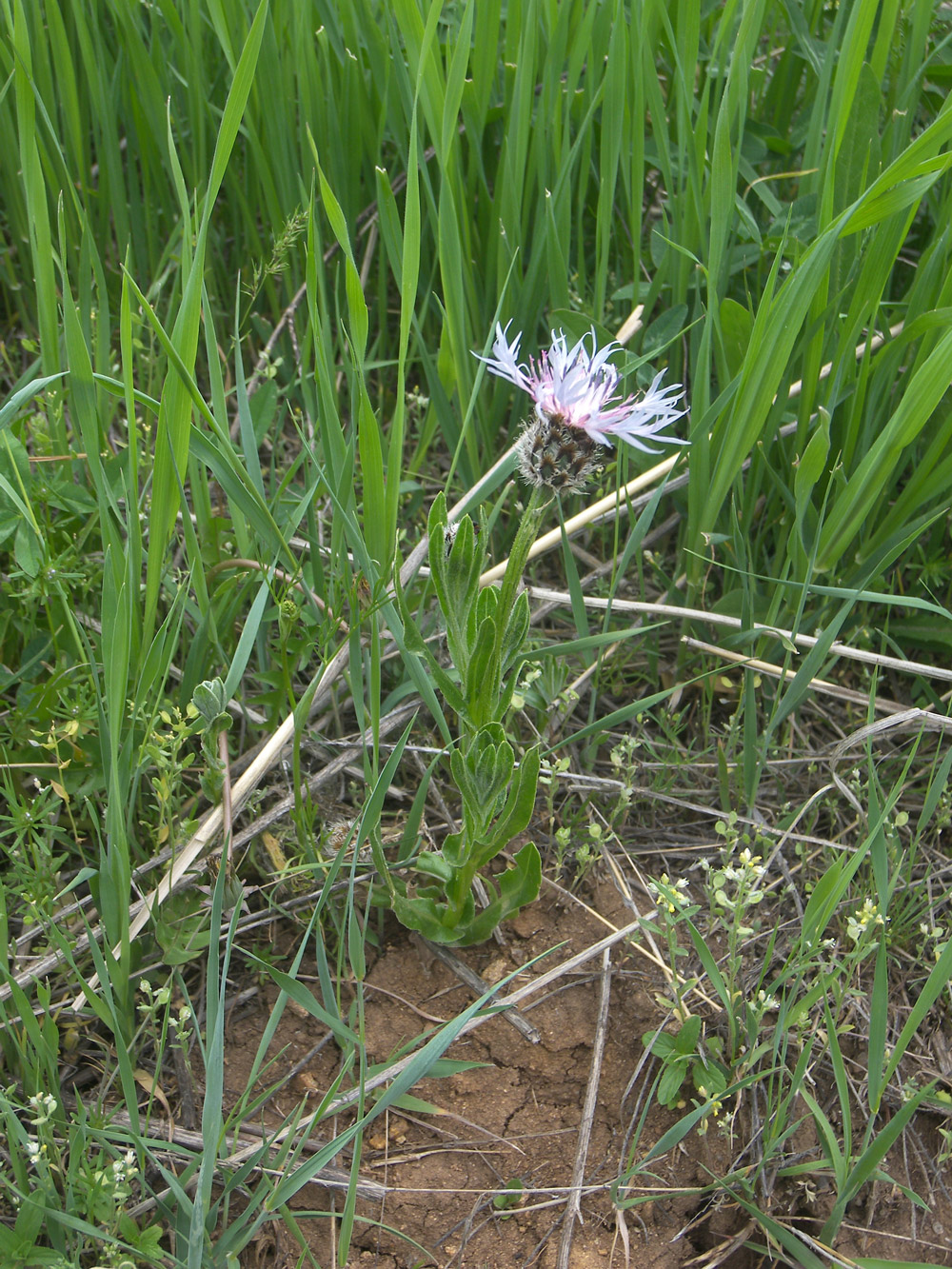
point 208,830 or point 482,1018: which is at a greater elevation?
point 208,830

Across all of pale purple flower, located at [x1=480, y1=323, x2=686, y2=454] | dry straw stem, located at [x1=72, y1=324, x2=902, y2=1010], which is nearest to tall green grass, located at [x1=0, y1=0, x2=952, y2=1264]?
dry straw stem, located at [x1=72, y1=324, x2=902, y2=1010]

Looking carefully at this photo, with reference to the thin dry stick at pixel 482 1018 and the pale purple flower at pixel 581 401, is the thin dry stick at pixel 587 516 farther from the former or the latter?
the thin dry stick at pixel 482 1018

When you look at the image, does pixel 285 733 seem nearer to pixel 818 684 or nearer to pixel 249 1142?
pixel 249 1142

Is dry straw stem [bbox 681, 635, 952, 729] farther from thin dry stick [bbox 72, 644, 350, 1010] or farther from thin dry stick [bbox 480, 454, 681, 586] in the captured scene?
thin dry stick [bbox 72, 644, 350, 1010]

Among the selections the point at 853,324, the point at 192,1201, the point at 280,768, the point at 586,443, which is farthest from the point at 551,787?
the point at 853,324

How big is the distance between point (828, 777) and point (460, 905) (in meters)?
0.65

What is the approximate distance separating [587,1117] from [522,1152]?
3.6 inches

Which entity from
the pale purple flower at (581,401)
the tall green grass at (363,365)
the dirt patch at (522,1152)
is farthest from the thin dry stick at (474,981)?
the pale purple flower at (581,401)

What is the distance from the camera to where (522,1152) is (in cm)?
126

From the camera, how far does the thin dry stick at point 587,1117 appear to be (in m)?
1.18

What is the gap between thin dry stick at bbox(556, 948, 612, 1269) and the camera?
3.87 ft

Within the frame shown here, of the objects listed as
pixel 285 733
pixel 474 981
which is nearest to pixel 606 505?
pixel 285 733

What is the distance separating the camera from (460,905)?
4.43 ft

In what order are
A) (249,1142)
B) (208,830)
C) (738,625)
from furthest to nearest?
(738,625), (208,830), (249,1142)
